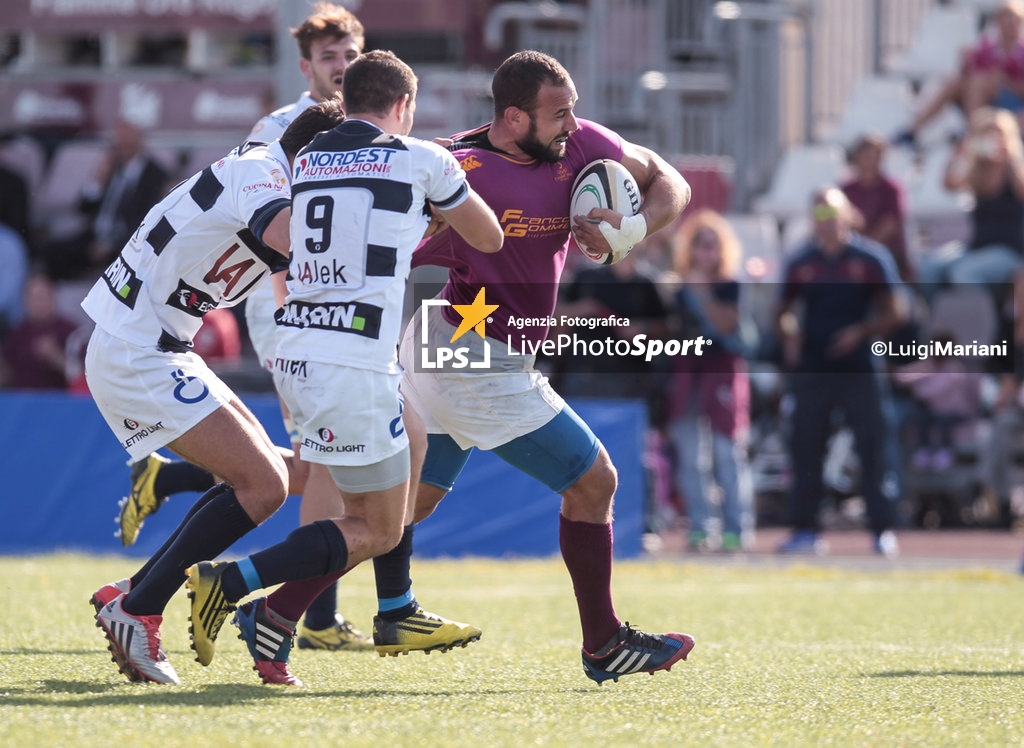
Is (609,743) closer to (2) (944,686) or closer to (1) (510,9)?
(2) (944,686)

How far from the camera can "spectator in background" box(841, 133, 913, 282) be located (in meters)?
13.2

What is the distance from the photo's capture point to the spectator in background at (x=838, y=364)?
11500 millimetres

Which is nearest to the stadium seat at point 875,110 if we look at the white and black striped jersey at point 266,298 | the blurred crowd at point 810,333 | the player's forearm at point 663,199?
the blurred crowd at point 810,333

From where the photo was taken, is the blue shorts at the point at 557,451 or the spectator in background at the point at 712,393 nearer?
the blue shorts at the point at 557,451

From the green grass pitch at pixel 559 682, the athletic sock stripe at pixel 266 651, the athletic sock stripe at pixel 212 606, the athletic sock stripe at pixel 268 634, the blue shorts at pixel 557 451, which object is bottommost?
the green grass pitch at pixel 559 682

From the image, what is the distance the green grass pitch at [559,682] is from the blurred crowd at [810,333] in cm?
265

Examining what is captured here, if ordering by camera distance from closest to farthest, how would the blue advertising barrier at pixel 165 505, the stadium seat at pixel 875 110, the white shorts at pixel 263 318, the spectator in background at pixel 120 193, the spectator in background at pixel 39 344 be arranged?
1. the white shorts at pixel 263 318
2. the blue advertising barrier at pixel 165 505
3. the spectator in background at pixel 39 344
4. the spectator in background at pixel 120 193
5. the stadium seat at pixel 875 110

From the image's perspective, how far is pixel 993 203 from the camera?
513 inches

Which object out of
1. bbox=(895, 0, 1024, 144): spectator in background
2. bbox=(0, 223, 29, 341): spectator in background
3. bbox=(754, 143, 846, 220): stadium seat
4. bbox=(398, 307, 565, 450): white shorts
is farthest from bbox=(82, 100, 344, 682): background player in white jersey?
bbox=(754, 143, 846, 220): stadium seat

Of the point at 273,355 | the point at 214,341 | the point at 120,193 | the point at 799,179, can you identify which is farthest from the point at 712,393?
the point at 273,355

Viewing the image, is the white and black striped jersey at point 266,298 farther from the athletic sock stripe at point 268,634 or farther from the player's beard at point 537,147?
the athletic sock stripe at point 268,634

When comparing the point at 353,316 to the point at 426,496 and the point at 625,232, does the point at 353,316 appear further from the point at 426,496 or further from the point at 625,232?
the point at 426,496

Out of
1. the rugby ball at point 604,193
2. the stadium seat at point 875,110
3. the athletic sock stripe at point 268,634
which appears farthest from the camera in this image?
the stadium seat at point 875,110

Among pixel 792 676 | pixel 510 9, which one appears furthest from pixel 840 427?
pixel 792 676
